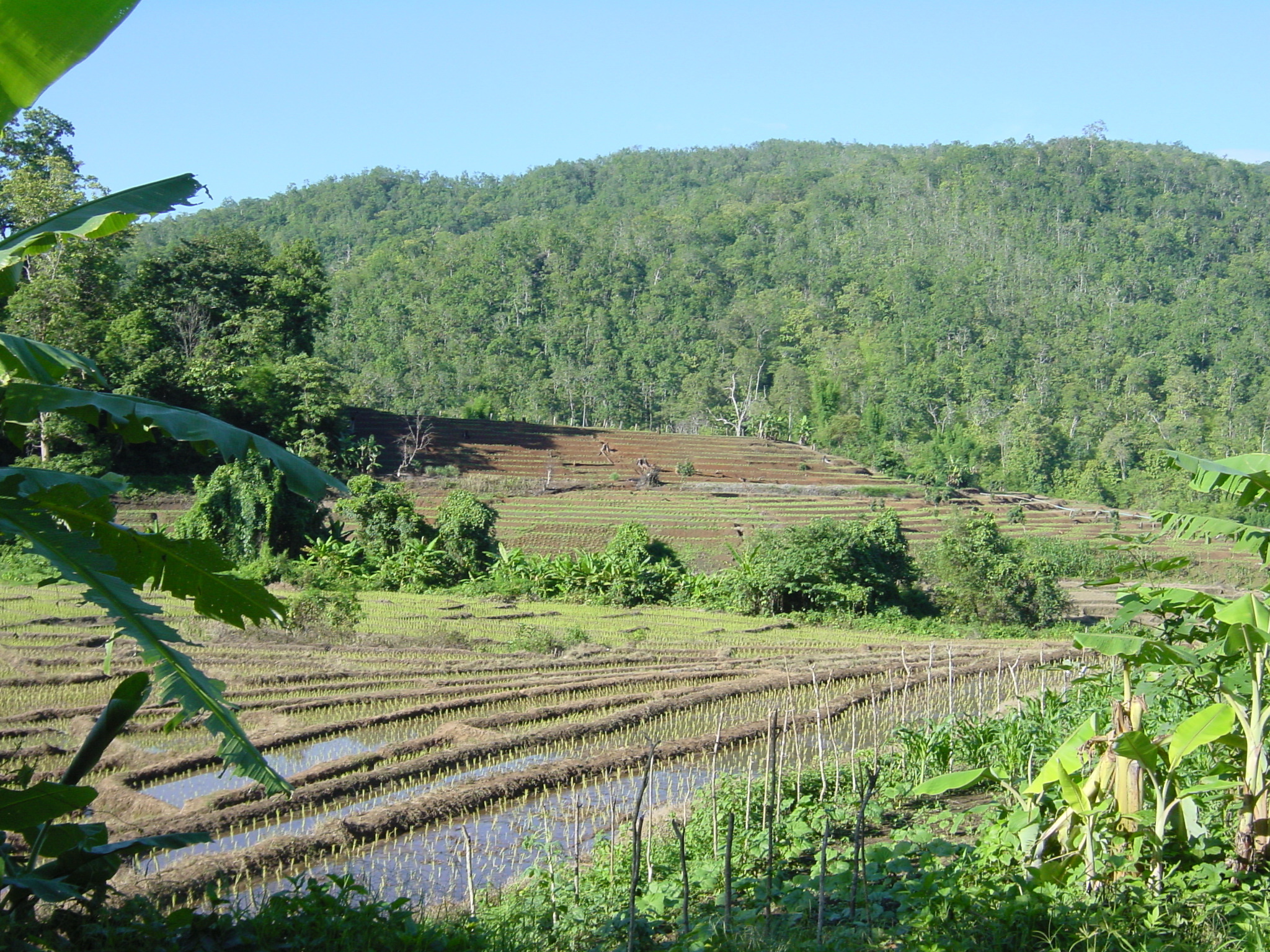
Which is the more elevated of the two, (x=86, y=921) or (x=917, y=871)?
(x=86, y=921)

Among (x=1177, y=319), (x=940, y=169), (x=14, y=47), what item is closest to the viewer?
(x=14, y=47)

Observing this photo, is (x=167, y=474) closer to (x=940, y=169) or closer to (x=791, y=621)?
(x=791, y=621)

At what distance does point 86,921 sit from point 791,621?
59.2 ft

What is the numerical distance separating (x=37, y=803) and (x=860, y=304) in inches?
2976

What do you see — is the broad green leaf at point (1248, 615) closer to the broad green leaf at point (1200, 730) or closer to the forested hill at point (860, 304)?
the broad green leaf at point (1200, 730)

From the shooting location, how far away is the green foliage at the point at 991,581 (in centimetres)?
2125

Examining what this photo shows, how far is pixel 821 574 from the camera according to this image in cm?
Answer: 2116

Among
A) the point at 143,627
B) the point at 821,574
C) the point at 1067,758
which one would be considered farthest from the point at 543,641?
the point at 143,627

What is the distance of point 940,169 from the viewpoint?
101 meters

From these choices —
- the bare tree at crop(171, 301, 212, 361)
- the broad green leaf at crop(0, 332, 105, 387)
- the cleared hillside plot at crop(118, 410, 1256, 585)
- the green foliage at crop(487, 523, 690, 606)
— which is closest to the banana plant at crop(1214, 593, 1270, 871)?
the broad green leaf at crop(0, 332, 105, 387)

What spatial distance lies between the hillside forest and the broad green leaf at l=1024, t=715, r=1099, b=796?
24.6m

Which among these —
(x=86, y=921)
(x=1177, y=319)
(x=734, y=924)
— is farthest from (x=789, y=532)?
(x=1177, y=319)

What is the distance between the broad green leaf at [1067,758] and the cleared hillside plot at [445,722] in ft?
5.96

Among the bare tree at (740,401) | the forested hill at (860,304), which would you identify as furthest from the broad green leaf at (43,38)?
the bare tree at (740,401)
